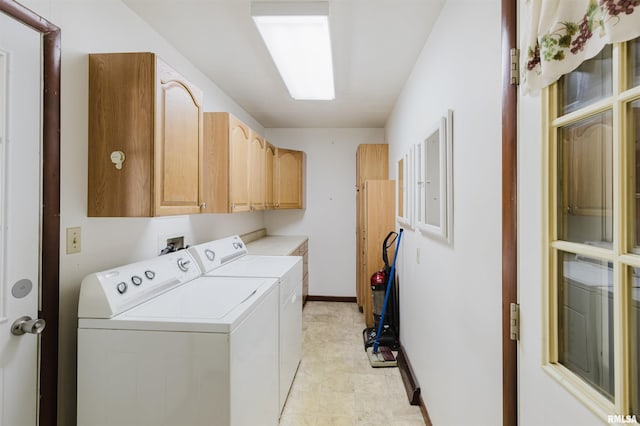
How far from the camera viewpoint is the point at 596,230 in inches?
27.9

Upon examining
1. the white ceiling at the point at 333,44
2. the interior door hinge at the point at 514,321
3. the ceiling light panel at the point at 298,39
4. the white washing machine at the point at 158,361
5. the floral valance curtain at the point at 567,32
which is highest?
the white ceiling at the point at 333,44

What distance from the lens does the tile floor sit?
2.07 meters

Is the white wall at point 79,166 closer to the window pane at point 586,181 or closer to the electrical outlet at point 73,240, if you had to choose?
the electrical outlet at point 73,240

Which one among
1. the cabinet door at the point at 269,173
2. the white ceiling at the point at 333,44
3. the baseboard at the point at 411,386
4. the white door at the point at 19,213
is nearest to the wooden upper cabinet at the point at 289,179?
the cabinet door at the point at 269,173

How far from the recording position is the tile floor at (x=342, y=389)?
2.07m

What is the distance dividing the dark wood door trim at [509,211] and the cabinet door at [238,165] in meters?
1.99

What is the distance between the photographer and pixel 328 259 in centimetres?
462

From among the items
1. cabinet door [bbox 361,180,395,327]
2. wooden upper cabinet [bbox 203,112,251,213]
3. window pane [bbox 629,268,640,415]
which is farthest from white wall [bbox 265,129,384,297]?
window pane [bbox 629,268,640,415]

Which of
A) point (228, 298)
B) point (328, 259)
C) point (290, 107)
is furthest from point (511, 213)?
point (328, 259)

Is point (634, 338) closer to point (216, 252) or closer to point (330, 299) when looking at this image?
point (216, 252)

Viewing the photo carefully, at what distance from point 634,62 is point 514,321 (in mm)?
750

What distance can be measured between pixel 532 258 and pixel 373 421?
1.73 meters

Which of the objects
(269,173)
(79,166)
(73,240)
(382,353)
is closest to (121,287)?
(73,240)

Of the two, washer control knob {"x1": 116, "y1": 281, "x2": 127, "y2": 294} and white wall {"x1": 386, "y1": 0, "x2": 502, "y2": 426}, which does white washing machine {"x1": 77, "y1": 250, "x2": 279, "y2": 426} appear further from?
white wall {"x1": 386, "y1": 0, "x2": 502, "y2": 426}
